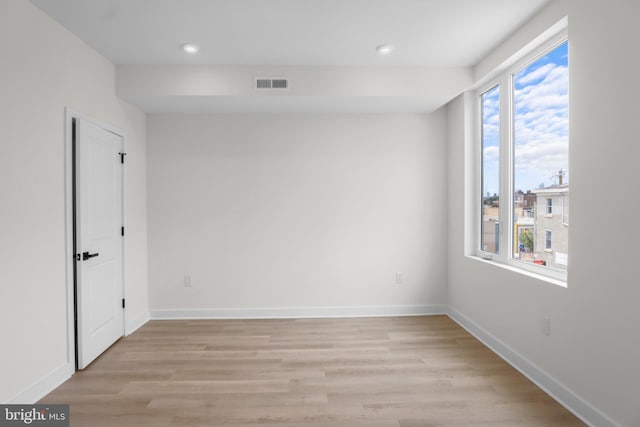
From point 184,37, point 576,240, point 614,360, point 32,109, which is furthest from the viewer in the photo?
point 184,37

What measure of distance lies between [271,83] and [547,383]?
11.6 feet

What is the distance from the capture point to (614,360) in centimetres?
186

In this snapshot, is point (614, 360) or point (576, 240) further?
point (576, 240)

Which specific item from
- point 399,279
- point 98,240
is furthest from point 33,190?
point 399,279

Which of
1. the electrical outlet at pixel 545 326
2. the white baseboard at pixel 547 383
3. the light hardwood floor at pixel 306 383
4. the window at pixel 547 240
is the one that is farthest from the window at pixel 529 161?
the light hardwood floor at pixel 306 383

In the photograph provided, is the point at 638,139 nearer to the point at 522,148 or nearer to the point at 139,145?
the point at 522,148

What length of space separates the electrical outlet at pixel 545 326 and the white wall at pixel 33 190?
12.1 feet

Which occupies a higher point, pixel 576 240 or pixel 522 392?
pixel 576 240

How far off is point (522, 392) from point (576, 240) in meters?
1.17

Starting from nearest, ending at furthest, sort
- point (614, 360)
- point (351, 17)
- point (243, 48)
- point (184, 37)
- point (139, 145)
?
1. point (614, 360)
2. point (351, 17)
3. point (184, 37)
4. point (243, 48)
5. point (139, 145)

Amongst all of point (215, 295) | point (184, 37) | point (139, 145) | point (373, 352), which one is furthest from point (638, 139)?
point (139, 145)

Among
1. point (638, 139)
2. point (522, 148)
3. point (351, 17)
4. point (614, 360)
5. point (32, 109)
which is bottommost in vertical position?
point (614, 360)

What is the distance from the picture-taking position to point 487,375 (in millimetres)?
2619

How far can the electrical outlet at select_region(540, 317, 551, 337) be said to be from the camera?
2381 millimetres
